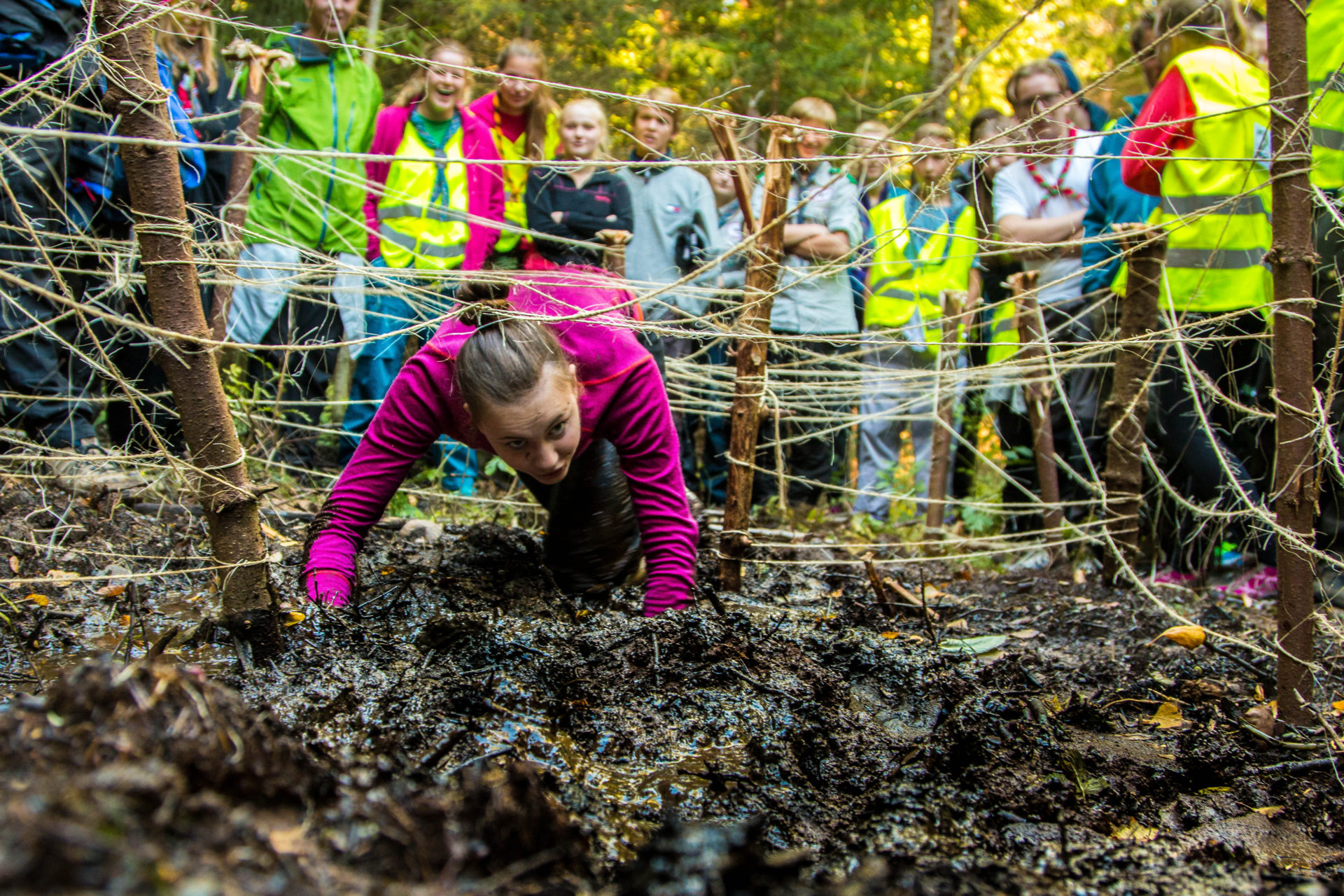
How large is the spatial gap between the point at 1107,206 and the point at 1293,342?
2359mm

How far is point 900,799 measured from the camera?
145cm

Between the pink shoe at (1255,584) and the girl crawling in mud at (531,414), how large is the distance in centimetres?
245

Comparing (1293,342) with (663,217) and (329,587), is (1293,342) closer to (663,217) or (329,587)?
(329,587)

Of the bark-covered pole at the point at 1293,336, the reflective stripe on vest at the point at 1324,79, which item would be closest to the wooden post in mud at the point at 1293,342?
the bark-covered pole at the point at 1293,336

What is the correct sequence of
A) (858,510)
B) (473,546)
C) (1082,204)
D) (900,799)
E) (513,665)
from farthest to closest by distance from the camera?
1. (858,510)
2. (1082,204)
3. (473,546)
4. (513,665)
5. (900,799)

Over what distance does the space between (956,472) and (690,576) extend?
327cm

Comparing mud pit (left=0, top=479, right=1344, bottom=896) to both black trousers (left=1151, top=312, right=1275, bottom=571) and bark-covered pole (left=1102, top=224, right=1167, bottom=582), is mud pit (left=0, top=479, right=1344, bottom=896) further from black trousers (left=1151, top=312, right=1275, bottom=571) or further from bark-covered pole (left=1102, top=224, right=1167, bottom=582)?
black trousers (left=1151, top=312, right=1275, bottom=571)

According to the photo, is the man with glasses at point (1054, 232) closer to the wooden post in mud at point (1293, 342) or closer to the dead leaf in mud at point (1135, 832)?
the wooden post in mud at point (1293, 342)

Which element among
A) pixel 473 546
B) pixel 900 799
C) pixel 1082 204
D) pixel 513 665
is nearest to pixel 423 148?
pixel 473 546

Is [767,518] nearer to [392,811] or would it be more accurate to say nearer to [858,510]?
[858,510]

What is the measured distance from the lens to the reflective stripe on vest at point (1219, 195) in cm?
291

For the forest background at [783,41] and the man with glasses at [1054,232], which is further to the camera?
the forest background at [783,41]

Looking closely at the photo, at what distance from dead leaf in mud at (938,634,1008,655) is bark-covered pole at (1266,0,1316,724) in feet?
2.43

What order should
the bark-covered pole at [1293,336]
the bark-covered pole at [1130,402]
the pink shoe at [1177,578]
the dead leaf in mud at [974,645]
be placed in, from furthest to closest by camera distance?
1. the pink shoe at [1177,578]
2. the bark-covered pole at [1130,402]
3. the dead leaf in mud at [974,645]
4. the bark-covered pole at [1293,336]
